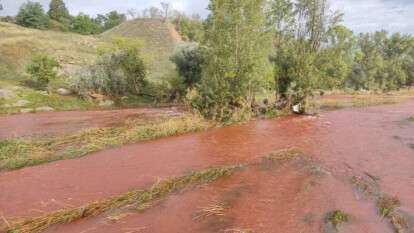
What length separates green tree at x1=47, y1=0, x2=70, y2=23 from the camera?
5259 cm

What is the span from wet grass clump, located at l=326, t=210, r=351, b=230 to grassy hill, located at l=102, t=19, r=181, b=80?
2670 centimetres

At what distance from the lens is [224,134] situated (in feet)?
36.7

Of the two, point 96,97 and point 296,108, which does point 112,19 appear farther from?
point 296,108

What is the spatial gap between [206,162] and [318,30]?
9384 millimetres

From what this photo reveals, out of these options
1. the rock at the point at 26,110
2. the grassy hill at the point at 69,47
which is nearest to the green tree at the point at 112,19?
the grassy hill at the point at 69,47

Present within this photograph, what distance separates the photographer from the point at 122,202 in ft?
18.3

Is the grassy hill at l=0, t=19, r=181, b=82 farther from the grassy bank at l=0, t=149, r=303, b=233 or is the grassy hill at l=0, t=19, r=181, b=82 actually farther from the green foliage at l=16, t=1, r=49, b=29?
the grassy bank at l=0, t=149, r=303, b=233

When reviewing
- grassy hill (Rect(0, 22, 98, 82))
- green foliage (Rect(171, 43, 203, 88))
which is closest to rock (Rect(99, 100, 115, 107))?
green foliage (Rect(171, 43, 203, 88))

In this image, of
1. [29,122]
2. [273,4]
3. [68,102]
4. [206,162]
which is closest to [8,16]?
[68,102]

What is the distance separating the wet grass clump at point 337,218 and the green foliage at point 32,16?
162 feet

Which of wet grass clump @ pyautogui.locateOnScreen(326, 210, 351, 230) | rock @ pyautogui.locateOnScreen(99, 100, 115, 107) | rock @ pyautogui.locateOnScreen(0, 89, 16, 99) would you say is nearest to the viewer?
wet grass clump @ pyautogui.locateOnScreen(326, 210, 351, 230)

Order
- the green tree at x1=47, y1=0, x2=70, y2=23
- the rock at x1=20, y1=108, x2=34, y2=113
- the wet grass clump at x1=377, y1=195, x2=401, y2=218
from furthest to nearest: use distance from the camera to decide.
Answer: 1. the green tree at x1=47, y1=0, x2=70, y2=23
2. the rock at x1=20, y1=108, x2=34, y2=113
3. the wet grass clump at x1=377, y1=195, x2=401, y2=218

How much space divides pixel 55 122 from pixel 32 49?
706 inches

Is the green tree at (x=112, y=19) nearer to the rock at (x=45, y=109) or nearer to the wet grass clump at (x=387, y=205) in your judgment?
the rock at (x=45, y=109)
